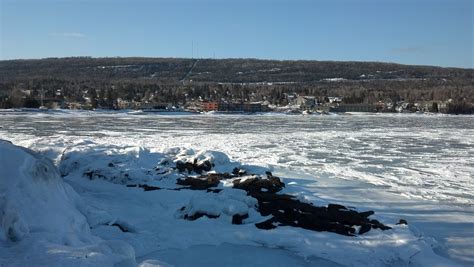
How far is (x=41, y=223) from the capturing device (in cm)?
636

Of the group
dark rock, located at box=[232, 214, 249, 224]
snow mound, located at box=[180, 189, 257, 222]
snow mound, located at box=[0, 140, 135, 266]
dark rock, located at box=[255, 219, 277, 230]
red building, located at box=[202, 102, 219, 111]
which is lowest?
red building, located at box=[202, 102, 219, 111]

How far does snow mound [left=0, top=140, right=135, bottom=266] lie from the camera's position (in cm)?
537

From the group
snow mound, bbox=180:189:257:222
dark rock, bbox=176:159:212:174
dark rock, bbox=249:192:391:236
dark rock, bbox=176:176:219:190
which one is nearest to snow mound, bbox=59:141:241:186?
dark rock, bbox=176:159:212:174

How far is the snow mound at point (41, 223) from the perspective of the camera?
5371mm

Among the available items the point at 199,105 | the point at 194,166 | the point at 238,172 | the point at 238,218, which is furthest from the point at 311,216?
the point at 199,105

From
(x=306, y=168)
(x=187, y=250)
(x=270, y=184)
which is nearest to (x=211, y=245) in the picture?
(x=187, y=250)

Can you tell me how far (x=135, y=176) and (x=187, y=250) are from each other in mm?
4971

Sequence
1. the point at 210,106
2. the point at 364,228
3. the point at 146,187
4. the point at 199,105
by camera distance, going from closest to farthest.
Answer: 1. the point at 364,228
2. the point at 146,187
3. the point at 210,106
4. the point at 199,105

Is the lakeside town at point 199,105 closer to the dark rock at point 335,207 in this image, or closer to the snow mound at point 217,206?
the snow mound at point 217,206

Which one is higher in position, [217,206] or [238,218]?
[217,206]

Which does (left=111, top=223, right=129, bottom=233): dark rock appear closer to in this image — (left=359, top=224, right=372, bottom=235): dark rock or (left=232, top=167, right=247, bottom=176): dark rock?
(left=359, top=224, right=372, bottom=235): dark rock

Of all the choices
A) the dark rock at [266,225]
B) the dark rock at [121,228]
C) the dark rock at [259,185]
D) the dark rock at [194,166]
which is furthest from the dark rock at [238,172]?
the dark rock at [121,228]

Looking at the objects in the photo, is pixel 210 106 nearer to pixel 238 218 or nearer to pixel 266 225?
pixel 238 218

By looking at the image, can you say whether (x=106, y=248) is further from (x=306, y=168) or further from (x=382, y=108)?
(x=382, y=108)
